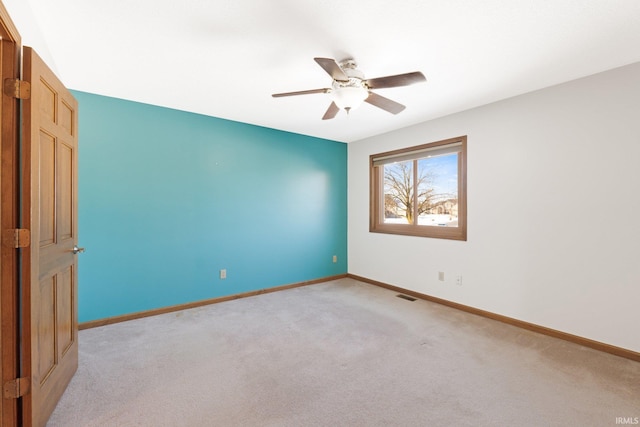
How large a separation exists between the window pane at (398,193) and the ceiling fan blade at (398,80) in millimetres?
2327

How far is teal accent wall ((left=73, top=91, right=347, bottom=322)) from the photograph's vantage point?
9.82 feet

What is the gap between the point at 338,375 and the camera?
6.89 ft

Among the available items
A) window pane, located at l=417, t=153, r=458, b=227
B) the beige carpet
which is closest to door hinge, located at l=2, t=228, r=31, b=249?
the beige carpet

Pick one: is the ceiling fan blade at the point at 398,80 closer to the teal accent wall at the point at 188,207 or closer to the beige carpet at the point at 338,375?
the beige carpet at the point at 338,375

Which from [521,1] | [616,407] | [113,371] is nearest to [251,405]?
[113,371]

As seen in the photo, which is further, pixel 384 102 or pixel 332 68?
pixel 384 102

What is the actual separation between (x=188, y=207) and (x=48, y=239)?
183 cm

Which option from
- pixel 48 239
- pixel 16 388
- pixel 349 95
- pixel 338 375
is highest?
pixel 349 95

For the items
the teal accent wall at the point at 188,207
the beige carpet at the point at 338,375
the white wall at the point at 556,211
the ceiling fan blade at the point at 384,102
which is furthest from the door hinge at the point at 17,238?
the white wall at the point at 556,211

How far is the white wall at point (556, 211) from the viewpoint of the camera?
238cm

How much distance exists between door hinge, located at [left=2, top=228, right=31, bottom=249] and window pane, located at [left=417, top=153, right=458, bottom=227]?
3.87 metres

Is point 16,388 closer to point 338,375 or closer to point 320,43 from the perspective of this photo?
point 338,375

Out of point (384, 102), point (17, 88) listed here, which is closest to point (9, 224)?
point (17, 88)

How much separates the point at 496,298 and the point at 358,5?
3.11 metres
